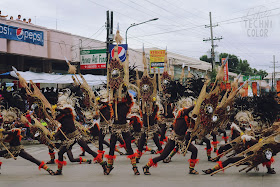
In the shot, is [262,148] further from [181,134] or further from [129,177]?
[129,177]

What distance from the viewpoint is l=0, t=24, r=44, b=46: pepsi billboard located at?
61.0 feet

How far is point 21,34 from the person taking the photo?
64.8 feet

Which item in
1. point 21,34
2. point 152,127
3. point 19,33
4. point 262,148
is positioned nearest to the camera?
point 262,148

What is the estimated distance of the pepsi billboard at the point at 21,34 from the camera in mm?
18578

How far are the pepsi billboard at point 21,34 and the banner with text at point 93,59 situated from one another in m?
3.96

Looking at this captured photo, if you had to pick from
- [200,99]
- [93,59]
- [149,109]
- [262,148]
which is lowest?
[262,148]

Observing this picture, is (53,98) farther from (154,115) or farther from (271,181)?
(271,181)

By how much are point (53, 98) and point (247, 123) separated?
5752mm

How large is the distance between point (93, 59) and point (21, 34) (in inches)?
236

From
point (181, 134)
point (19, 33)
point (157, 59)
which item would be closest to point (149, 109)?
point (181, 134)

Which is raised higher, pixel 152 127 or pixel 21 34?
pixel 21 34

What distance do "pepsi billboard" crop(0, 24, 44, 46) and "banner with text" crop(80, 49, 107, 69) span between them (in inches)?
156

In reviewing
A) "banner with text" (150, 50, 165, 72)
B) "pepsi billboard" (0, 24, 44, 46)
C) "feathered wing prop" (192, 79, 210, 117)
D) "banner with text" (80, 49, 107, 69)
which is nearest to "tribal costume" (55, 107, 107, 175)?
"feathered wing prop" (192, 79, 210, 117)

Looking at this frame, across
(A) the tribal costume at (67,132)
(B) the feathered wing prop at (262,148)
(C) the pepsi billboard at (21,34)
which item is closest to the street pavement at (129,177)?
(B) the feathered wing prop at (262,148)
